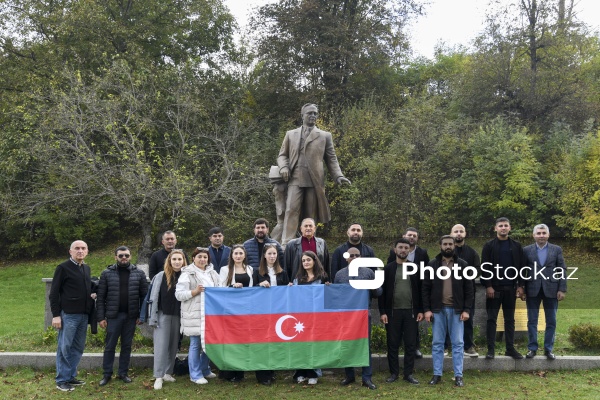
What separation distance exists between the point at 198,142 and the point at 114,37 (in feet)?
18.6

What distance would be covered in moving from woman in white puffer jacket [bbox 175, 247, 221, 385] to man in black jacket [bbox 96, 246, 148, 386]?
0.65m

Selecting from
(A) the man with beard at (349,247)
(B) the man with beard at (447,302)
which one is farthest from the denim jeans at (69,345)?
(B) the man with beard at (447,302)

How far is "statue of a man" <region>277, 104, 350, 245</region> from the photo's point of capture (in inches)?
400

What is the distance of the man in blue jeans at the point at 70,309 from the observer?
25.9 ft

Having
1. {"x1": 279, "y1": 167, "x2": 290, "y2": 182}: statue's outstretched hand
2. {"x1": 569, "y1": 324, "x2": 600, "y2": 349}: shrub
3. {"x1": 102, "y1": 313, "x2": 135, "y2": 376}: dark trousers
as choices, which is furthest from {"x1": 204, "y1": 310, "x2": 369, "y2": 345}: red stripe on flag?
{"x1": 569, "y1": 324, "x2": 600, "y2": 349}: shrub

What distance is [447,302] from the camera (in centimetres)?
788

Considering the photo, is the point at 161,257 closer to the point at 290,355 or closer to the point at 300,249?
the point at 300,249

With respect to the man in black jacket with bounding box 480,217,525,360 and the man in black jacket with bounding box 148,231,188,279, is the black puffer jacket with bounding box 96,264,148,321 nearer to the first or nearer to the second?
the man in black jacket with bounding box 148,231,188,279

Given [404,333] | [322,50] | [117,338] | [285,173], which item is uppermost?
[322,50]

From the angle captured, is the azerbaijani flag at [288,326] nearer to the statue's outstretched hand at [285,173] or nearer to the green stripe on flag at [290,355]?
the green stripe on flag at [290,355]

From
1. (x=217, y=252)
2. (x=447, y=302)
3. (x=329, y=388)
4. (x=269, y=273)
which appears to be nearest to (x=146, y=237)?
(x=217, y=252)

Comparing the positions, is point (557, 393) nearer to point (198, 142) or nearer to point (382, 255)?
point (382, 255)

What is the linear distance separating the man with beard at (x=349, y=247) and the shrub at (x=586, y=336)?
3.63m

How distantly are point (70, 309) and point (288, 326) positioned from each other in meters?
2.77
